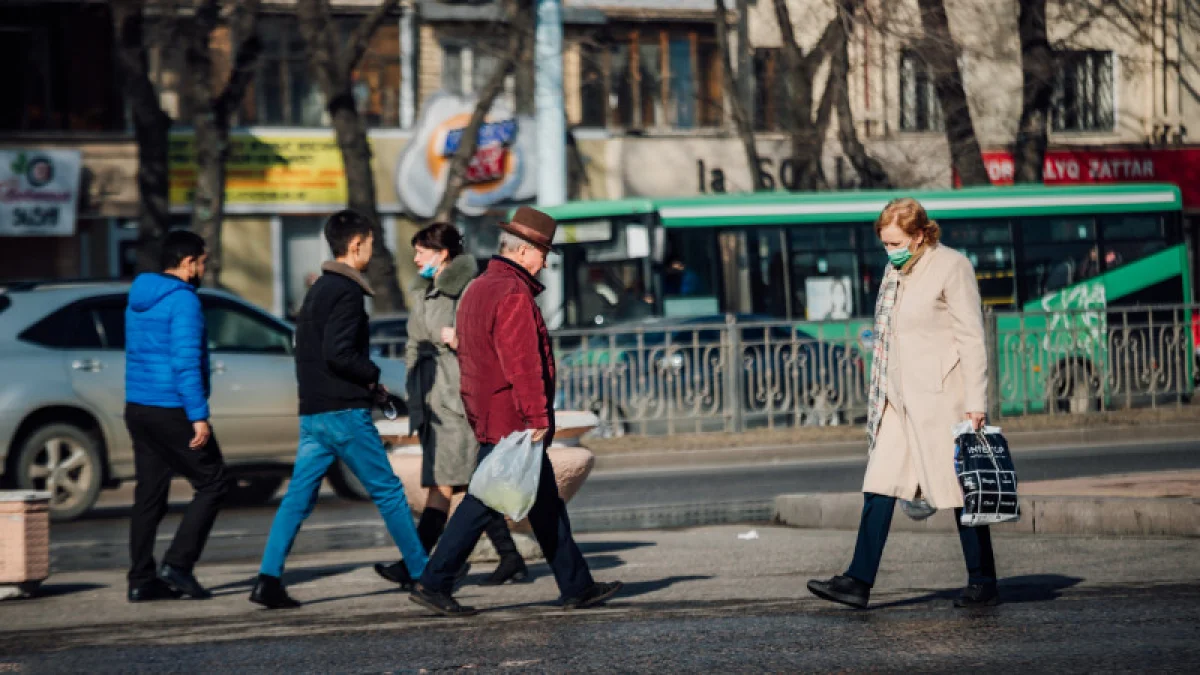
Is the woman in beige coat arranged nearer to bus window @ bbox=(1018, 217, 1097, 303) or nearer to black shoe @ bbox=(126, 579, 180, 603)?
black shoe @ bbox=(126, 579, 180, 603)

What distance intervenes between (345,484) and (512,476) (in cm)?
824

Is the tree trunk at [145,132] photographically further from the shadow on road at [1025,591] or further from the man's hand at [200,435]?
the shadow on road at [1025,591]

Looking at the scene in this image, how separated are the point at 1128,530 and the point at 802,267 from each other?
1508cm

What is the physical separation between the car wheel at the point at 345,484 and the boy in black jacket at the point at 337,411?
6.93 metres

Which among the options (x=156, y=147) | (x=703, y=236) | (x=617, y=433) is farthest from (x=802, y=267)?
(x=156, y=147)

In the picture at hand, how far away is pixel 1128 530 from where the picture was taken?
970 cm

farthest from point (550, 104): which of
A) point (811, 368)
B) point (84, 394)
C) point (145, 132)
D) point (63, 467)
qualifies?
point (63, 467)

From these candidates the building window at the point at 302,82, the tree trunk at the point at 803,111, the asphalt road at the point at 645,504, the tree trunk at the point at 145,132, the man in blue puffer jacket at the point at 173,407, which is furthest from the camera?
the building window at the point at 302,82

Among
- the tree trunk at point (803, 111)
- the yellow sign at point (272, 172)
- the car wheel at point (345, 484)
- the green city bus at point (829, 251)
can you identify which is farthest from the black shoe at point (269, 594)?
the yellow sign at point (272, 172)

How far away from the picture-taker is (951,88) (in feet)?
86.1

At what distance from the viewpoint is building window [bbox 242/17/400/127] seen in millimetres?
34250

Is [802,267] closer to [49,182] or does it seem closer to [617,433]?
[617,433]

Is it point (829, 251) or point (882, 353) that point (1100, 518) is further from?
point (829, 251)

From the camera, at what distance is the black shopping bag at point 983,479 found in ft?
23.9
